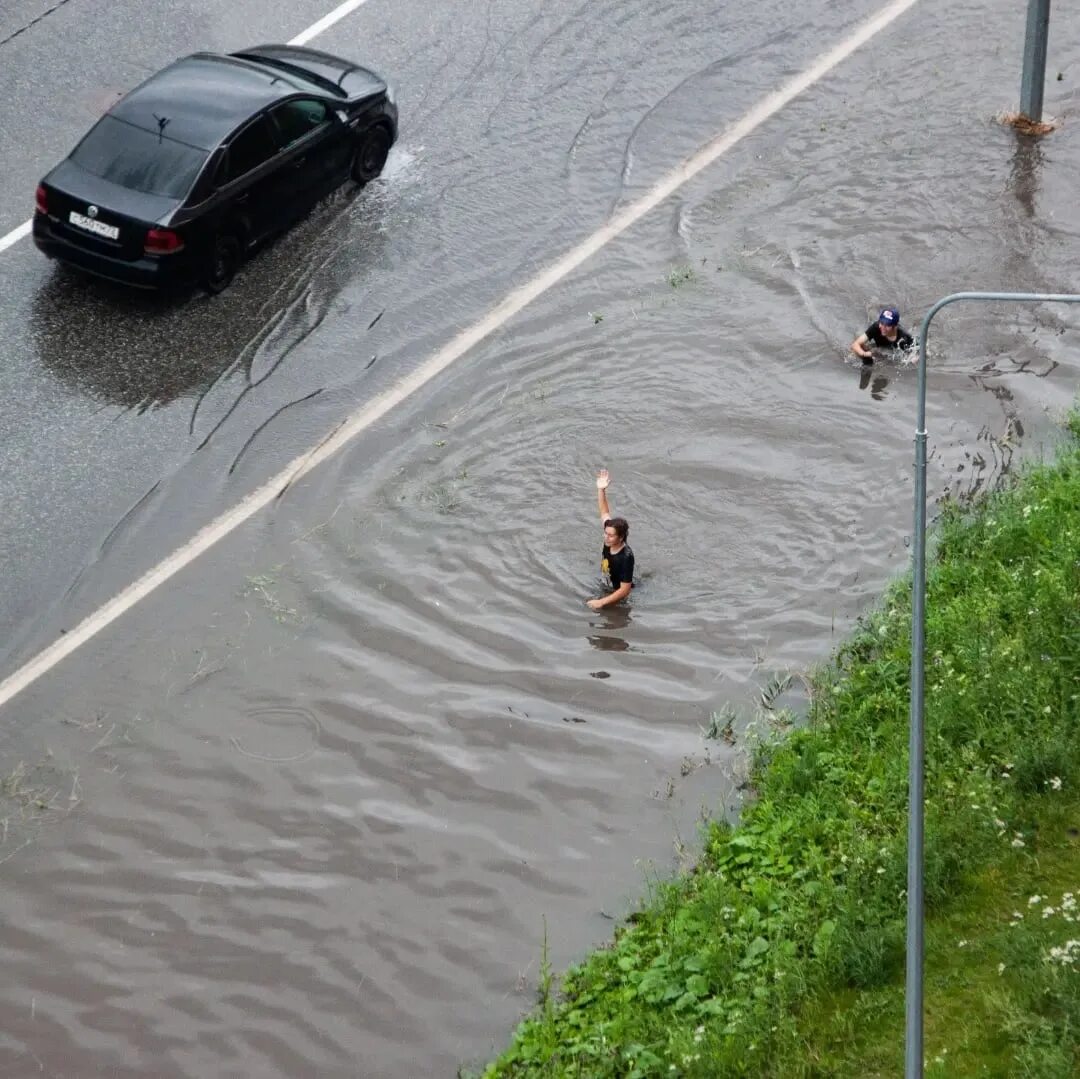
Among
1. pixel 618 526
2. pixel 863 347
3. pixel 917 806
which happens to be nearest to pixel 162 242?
pixel 618 526

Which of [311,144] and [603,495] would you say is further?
[311,144]

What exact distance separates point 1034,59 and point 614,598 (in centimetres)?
865

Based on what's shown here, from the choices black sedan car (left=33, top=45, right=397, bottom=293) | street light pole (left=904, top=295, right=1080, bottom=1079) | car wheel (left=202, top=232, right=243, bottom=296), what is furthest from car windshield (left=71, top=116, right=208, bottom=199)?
street light pole (left=904, top=295, right=1080, bottom=1079)

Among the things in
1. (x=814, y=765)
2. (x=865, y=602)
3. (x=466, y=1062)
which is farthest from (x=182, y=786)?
(x=865, y=602)

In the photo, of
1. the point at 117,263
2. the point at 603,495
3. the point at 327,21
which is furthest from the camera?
the point at 327,21

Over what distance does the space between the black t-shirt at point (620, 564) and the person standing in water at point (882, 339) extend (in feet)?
11.7

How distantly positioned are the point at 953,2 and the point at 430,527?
1098 cm

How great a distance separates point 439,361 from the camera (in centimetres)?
1455

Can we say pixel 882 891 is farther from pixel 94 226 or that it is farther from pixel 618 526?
pixel 94 226

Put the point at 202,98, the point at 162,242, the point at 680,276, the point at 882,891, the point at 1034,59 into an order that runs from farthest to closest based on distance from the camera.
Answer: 1. the point at 1034,59
2. the point at 680,276
3. the point at 202,98
4. the point at 162,242
5. the point at 882,891

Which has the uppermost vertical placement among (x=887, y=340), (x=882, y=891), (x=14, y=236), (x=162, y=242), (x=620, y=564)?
(x=162, y=242)

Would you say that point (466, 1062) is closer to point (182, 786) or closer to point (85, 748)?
point (182, 786)

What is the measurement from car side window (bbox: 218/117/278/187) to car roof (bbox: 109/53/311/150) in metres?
0.13

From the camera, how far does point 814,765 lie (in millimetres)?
10672
